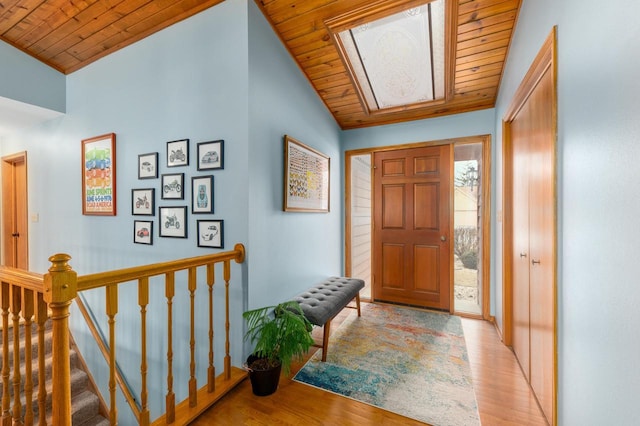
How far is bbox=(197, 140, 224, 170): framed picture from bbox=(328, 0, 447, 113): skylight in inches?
53.8

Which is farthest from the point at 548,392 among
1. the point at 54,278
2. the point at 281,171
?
the point at 54,278

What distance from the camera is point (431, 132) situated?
10.8 feet

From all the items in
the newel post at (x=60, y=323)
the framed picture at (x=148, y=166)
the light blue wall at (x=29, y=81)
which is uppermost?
the light blue wall at (x=29, y=81)

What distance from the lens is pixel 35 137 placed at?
3461 mm

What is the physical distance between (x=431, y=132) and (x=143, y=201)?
321cm

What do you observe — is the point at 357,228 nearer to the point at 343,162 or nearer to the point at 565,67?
the point at 343,162

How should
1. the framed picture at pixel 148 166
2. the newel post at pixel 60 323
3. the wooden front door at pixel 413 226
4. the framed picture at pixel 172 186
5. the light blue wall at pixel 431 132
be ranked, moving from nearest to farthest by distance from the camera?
the newel post at pixel 60 323
the framed picture at pixel 172 186
the framed picture at pixel 148 166
the light blue wall at pixel 431 132
the wooden front door at pixel 413 226

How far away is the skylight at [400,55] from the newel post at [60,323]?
7.88ft

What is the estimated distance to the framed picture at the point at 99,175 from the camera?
2705 mm

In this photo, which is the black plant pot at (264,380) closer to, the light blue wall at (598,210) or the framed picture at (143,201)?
the light blue wall at (598,210)

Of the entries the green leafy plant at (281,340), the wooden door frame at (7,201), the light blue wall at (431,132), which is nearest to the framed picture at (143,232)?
the green leafy plant at (281,340)

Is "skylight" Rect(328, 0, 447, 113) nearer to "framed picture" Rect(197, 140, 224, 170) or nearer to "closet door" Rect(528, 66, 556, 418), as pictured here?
"closet door" Rect(528, 66, 556, 418)

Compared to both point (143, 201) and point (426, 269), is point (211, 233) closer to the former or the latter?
point (143, 201)

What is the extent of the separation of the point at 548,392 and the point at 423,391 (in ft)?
2.29
